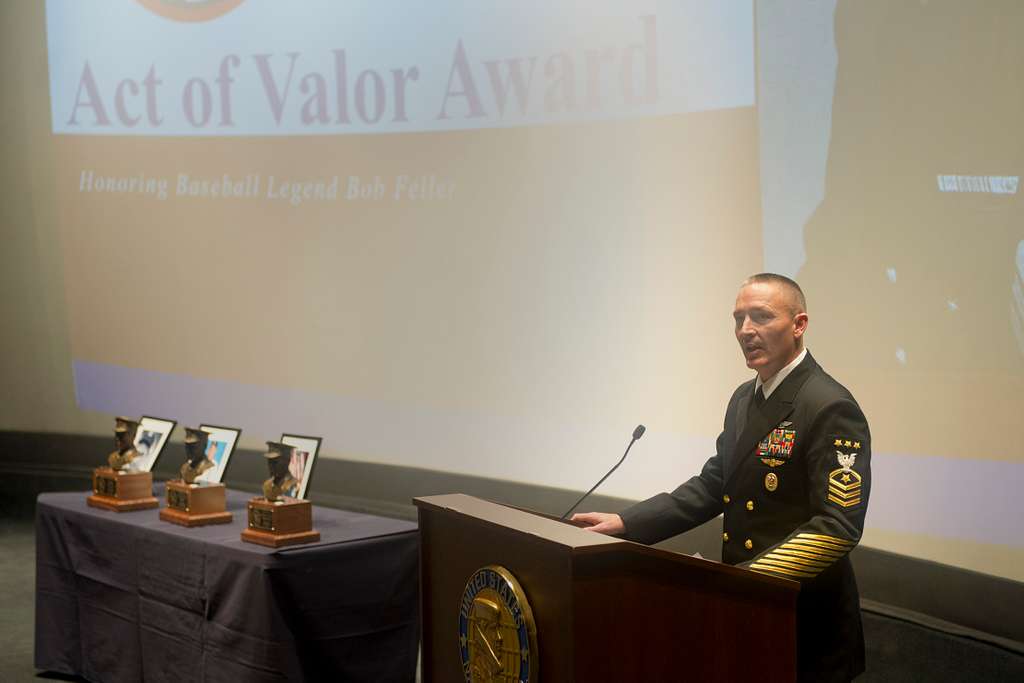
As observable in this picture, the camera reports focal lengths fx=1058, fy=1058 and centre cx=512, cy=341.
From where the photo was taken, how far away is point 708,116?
3693mm

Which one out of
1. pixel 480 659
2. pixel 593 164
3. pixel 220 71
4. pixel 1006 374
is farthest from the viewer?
pixel 220 71

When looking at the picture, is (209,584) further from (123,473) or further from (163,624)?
(123,473)

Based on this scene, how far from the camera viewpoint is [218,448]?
3730 mm

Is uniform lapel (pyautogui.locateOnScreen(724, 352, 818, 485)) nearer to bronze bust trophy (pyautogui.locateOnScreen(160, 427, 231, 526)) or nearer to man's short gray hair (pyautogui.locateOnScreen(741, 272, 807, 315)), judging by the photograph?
man's short gray hair (pyautogui.locateOnScreen(741, 272, 807, 315))

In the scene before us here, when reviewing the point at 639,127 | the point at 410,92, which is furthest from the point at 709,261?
the point at 410,92

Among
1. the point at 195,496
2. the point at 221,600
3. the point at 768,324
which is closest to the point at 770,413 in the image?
the point at 768,324

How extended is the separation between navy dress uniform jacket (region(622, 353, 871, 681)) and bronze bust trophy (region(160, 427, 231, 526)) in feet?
5.66

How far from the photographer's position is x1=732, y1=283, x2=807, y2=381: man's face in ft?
6.72

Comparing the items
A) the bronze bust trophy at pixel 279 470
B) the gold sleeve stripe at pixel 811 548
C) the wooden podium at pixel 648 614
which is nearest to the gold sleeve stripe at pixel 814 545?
the gold sleeve stripe at pixel 811 548

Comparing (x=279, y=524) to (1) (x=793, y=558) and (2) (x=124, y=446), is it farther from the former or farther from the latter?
(1) (x=793, y=558)

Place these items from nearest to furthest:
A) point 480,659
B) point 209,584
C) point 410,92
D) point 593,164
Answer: point 480,659
point 209,584
point 593,164
point 410,92

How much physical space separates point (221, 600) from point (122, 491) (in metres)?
0.81

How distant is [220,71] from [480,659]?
4.22 m

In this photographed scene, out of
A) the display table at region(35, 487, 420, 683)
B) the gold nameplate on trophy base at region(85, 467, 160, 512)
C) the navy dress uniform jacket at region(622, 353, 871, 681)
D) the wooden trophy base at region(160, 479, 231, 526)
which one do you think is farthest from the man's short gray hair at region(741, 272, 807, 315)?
the gold nameplate on trophy base at region(85, 467, 160, 512)
